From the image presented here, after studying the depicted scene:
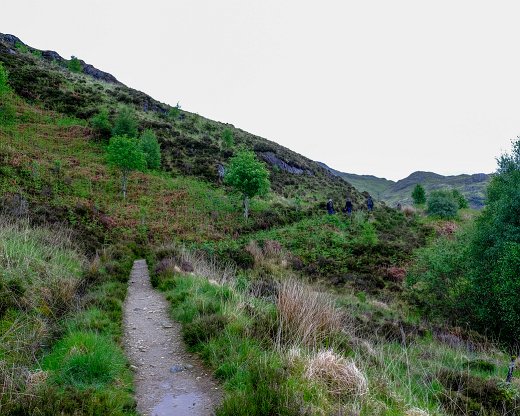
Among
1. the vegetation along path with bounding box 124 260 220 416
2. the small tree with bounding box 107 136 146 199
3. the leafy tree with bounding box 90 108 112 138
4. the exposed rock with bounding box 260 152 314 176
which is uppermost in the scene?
the exposed rock with bounding box 260 152 314 176

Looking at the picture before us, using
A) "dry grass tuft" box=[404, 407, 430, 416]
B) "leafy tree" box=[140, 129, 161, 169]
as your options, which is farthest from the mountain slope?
"dry grass tuft" box=[404, 407, 430, 416]

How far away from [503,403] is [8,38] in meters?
111

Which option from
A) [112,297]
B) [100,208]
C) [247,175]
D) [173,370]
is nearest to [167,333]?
[173,370]

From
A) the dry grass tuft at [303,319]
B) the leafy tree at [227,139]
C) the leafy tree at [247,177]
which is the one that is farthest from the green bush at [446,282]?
the leafy tree at [227,139]

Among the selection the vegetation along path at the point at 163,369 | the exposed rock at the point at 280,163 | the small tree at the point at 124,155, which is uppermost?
the exposed rock at the point at 280,163

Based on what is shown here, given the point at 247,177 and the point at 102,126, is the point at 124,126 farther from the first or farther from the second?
the point at 247,177

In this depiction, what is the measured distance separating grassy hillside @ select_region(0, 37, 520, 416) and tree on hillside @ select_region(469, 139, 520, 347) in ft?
3.30

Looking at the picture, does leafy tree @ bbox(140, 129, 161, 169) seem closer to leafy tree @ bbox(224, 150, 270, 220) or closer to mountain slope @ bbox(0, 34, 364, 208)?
mountain slope @ bbox(0, 34, 364, 208)

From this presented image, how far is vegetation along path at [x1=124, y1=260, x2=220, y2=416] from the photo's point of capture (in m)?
4.57

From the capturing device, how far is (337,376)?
4.23m

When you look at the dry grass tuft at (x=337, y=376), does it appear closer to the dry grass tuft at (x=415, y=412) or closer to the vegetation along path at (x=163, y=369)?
the dry grass tuft at (x=415, y=412)

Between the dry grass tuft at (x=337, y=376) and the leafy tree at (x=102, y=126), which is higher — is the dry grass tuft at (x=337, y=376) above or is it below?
below

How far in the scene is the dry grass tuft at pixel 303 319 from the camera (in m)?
5.63

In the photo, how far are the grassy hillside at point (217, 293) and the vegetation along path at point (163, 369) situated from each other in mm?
272
